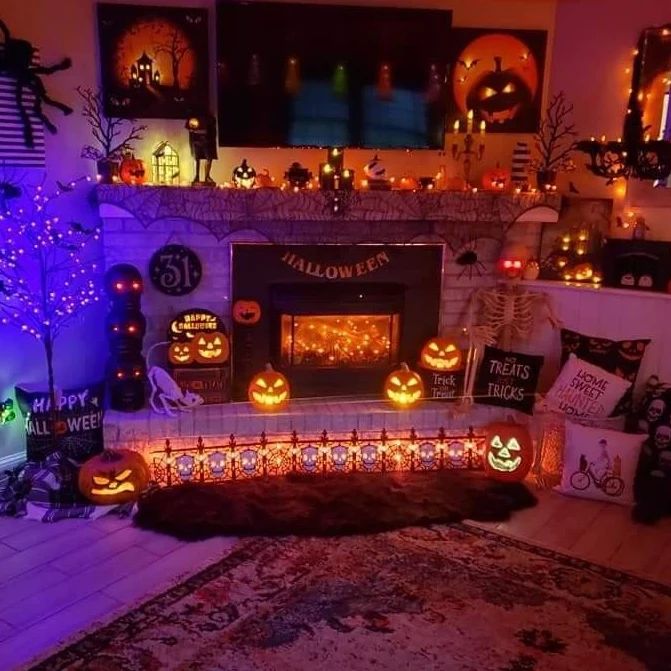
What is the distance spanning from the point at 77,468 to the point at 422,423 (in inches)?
72.5

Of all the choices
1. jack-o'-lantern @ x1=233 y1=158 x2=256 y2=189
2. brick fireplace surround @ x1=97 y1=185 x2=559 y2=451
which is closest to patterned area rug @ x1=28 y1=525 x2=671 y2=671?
brick fireplace surround @ x1=97 y1=185 x2=559 y2=451

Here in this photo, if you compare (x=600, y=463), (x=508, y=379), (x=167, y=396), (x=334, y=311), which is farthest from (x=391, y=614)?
(x=334, y=311)

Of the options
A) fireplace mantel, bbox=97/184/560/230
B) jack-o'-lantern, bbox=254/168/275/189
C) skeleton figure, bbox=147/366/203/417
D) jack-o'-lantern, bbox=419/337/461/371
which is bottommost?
skeleton figure, bbox=147/366/203/417

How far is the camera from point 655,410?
389 cm

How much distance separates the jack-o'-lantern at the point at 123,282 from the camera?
3820 mm

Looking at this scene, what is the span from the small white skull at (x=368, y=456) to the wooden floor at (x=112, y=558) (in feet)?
2.65

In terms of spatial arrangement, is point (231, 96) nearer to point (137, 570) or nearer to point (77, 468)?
point (77, 468)

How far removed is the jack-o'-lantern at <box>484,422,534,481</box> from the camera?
3.94 metres

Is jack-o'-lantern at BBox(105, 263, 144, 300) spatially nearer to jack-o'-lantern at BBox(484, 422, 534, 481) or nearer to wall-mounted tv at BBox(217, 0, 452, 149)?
wall-mounted tv at BBox(217, 0, 452, 149)

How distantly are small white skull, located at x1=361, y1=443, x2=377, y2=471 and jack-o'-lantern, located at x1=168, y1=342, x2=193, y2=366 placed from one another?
1.07 m

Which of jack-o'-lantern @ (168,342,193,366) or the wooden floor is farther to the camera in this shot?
jack-o'-lantern @ (168,342,193,366)

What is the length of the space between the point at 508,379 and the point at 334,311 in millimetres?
1072

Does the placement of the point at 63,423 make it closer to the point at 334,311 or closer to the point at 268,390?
the point at 268,390

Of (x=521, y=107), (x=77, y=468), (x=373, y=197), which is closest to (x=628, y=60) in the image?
(x=521, y=107)
